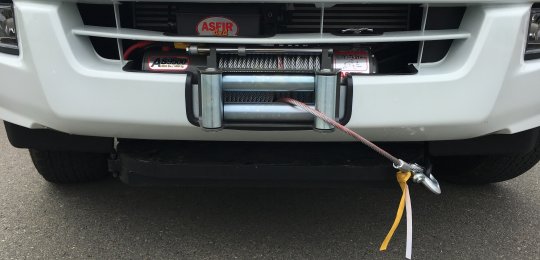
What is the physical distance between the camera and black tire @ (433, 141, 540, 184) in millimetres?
2430

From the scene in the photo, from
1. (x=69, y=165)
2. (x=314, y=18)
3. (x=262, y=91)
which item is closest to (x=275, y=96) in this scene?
(x=262, y=91)

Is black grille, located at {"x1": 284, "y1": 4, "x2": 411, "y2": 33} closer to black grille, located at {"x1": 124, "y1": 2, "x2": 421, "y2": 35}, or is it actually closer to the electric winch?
black grille, located at {"x1": 124, "y1": 2, "x2": 421, "y2": 35}

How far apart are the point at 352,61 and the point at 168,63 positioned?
0.65 m

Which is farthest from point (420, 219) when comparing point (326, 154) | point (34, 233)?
point (34, 233)

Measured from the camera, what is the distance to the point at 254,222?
7.90 ft

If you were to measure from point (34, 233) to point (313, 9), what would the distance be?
5.41 feet

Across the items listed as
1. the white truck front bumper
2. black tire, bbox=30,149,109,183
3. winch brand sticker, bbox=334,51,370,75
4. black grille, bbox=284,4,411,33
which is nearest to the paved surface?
black tire, bbox=30,149,109,183

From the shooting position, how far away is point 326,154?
1.87 m

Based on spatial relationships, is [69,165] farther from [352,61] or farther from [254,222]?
[352,61]

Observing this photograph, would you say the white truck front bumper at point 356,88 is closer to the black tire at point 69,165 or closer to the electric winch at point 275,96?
the electric winch at point 275,96

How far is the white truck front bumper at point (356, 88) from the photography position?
159 centimetres

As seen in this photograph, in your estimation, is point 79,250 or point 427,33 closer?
point 427,33

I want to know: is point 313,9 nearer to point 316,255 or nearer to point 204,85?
point 204,85

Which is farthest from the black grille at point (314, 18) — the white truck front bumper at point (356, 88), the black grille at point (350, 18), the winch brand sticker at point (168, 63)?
the white truck front bumper at point (356, 88)
